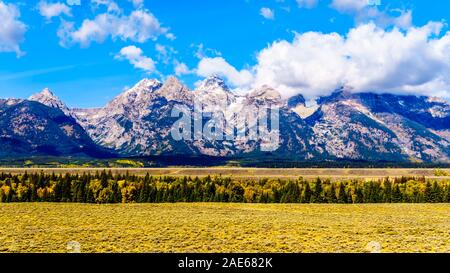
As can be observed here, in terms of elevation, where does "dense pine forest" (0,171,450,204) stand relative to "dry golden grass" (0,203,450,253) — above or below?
below

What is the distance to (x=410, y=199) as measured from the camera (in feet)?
597

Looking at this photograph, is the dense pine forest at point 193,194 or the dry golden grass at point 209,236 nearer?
the dry golden grass at point 209,236

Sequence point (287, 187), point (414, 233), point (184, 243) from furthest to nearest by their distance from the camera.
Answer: point (287, 187)
point (414, 233)
point (184, 243)

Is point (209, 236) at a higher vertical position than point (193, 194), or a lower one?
higher

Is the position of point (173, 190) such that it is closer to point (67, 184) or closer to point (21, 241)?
point (67, 184)

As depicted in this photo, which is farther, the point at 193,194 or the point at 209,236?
the point at 193,194

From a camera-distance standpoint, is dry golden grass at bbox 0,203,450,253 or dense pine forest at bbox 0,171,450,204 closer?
dry golden grass at bbox 0,203,450,253

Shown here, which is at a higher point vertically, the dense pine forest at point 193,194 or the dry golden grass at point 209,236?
the dry golden grass at point 209,236
